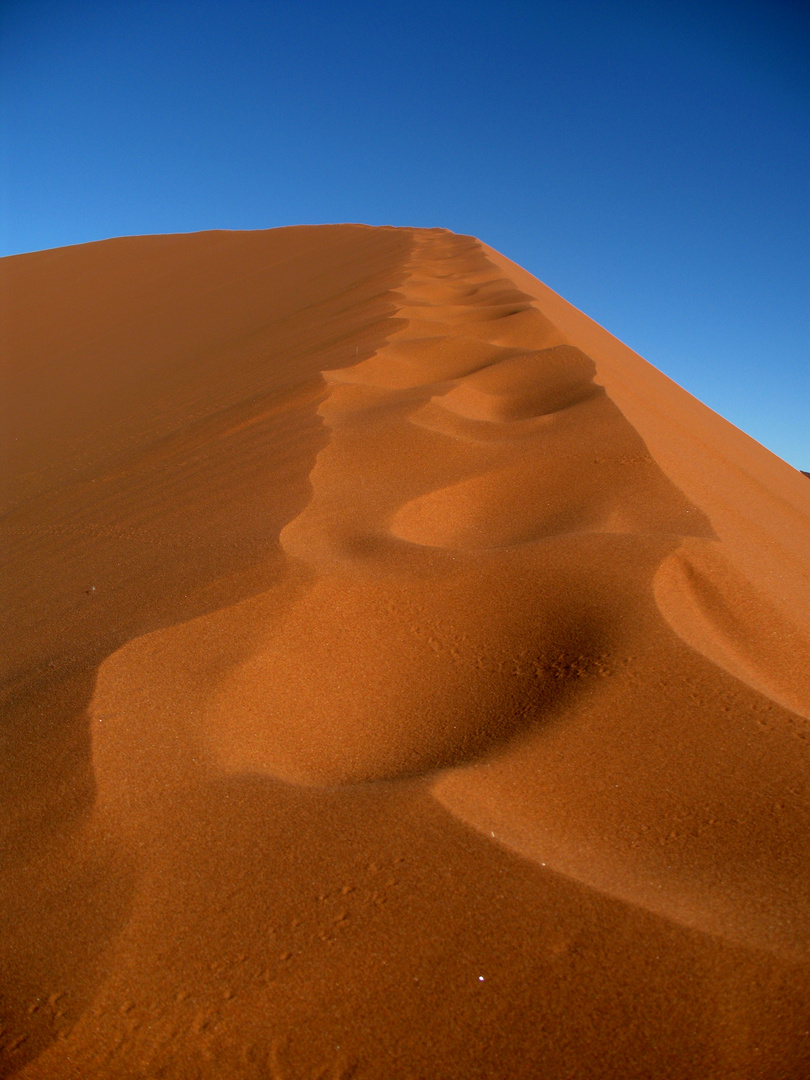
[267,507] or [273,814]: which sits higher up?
[267,507]

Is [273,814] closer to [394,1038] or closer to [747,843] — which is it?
[394,1038]

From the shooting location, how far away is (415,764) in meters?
1.31

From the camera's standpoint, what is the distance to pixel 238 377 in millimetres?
4656

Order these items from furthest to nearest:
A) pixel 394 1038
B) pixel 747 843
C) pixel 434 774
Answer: pixel 434 774
pixel 747 843
pixel 394 1038

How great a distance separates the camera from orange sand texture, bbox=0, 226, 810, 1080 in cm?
89

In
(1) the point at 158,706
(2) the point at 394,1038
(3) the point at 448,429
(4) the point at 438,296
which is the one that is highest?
(4) the point at 438,296

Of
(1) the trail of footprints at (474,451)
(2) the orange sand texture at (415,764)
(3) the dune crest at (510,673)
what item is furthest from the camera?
(1) the trail of footprints at (474,451)

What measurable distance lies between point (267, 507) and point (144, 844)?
124cm

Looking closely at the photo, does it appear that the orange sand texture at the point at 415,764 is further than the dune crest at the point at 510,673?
No

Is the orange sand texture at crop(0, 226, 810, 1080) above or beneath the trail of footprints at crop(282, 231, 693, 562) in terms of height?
beneath

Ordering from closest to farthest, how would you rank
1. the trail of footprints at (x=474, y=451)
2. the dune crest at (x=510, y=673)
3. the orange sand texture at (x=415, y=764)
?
the orange sand texture at (x=415, y=764) → the dune crest at (x=510, y=673) → the trail of footprints at (x=474, y=451)

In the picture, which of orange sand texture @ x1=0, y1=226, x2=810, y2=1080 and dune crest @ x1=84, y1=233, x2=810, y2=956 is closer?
orange sand texture @ x1=0, y1=226, x2=810, y2=1080

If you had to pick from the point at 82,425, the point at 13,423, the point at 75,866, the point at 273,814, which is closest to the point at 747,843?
the point at 273,814

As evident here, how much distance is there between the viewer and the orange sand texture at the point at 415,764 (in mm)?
888
